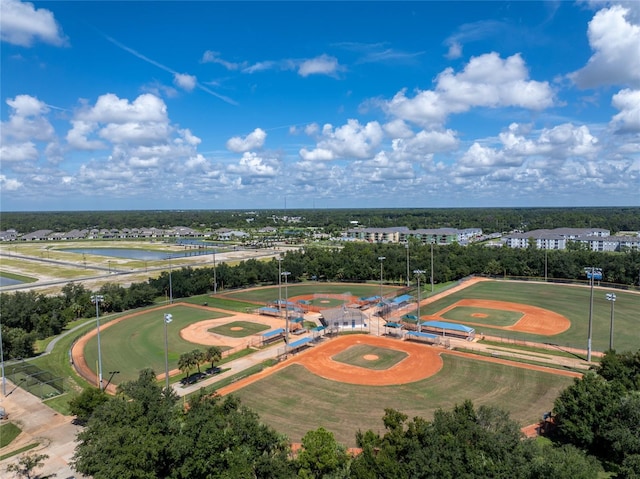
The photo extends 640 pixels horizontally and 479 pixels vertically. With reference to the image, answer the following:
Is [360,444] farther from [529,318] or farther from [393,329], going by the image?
[529,318]

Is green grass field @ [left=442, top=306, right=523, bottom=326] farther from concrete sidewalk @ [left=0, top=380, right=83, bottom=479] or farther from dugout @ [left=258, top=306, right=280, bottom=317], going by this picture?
concrete sidewalk @ [left=0, top=380, right=83, bottom=479]

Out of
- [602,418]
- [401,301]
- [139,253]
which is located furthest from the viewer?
[139,253]

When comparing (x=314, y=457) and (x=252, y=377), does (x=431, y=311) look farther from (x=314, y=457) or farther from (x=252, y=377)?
(x=314, y=457)

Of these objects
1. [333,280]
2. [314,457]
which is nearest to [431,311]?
[333,280]

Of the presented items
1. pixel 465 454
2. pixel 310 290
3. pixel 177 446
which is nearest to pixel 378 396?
pixel 465 454

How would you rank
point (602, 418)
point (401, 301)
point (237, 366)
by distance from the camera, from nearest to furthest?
point (602, 418), point (237, 366), point (401, 301)

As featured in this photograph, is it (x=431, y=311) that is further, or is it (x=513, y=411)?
(x=431, y=311)

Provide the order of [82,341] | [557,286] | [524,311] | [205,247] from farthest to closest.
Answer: [205,247] → [557,286] → [524,311] → [82,341]
